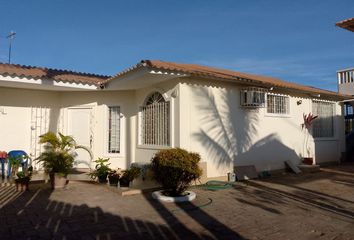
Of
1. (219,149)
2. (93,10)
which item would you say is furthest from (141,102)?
(93,10)

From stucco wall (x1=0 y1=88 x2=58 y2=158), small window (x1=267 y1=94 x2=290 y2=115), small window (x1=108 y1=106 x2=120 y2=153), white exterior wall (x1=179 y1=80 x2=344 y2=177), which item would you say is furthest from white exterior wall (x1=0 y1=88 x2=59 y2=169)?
small window (x1=267 y1=94 x2=290 y2=115)

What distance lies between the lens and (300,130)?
1401cm

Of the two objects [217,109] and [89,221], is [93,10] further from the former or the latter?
[89,221]

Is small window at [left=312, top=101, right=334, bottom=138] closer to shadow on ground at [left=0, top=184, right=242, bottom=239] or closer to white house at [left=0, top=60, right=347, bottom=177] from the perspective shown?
white house at [left=0, top=60, right=347, bottom=177]

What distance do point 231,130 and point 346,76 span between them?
11646mm

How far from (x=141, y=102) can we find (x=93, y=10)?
559cm

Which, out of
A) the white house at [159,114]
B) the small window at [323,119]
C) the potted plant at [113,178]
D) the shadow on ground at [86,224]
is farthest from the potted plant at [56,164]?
the small window at [323,119]

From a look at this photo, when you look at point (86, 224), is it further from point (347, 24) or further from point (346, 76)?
point (346, 76)

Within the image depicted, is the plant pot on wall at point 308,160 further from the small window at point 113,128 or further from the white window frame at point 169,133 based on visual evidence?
the small window at point 113,128

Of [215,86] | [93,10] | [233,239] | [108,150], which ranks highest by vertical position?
[93,10]

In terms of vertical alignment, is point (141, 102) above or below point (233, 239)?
above

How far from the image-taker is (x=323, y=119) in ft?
51.9

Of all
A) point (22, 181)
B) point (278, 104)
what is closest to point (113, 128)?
point (22, 181)

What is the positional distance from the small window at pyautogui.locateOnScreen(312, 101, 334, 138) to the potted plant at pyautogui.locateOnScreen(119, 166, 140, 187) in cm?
959
